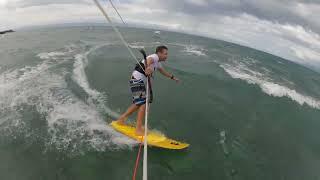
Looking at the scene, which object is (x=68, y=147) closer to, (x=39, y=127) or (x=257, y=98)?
(x=39, y=127)

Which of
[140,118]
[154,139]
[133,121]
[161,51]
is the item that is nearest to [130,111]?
[140,118]

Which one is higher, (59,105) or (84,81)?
(84,81)

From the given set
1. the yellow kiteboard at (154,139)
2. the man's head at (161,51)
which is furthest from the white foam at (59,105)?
the man's head at (161,51)

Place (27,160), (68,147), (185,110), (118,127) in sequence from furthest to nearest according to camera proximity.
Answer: (185,110) → (118,127) → (68,147) → (27,160)

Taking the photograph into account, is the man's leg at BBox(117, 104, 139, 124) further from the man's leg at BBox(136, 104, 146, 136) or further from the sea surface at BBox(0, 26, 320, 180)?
the sea surface at BBox(0, 26, 320, 180)

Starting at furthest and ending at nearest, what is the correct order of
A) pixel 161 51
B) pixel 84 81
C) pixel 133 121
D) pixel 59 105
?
pixel 84 81
pixel 59 105
pixel 133 121
pixel 161 51

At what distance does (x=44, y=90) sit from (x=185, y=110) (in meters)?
7.27

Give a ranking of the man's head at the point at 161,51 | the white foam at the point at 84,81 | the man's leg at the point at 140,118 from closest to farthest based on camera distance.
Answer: the man's head at the point at 161,51, the man's leg at the point at 140,118, the white foam at the point at 84,81

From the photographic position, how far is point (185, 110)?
1337 cm

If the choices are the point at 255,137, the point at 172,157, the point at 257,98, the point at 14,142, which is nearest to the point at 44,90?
the point at 14,142

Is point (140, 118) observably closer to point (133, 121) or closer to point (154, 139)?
point (154, 139)

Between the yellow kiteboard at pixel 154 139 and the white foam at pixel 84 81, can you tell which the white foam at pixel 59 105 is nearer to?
the white foam at pixel 84 81

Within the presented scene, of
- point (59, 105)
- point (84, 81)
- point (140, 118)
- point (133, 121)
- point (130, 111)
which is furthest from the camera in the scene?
point (84, 81)

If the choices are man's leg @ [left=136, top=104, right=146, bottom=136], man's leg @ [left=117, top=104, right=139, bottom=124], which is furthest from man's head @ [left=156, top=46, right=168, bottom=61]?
man's leg @ [left=117, top=104, right=139, bottom=124]
